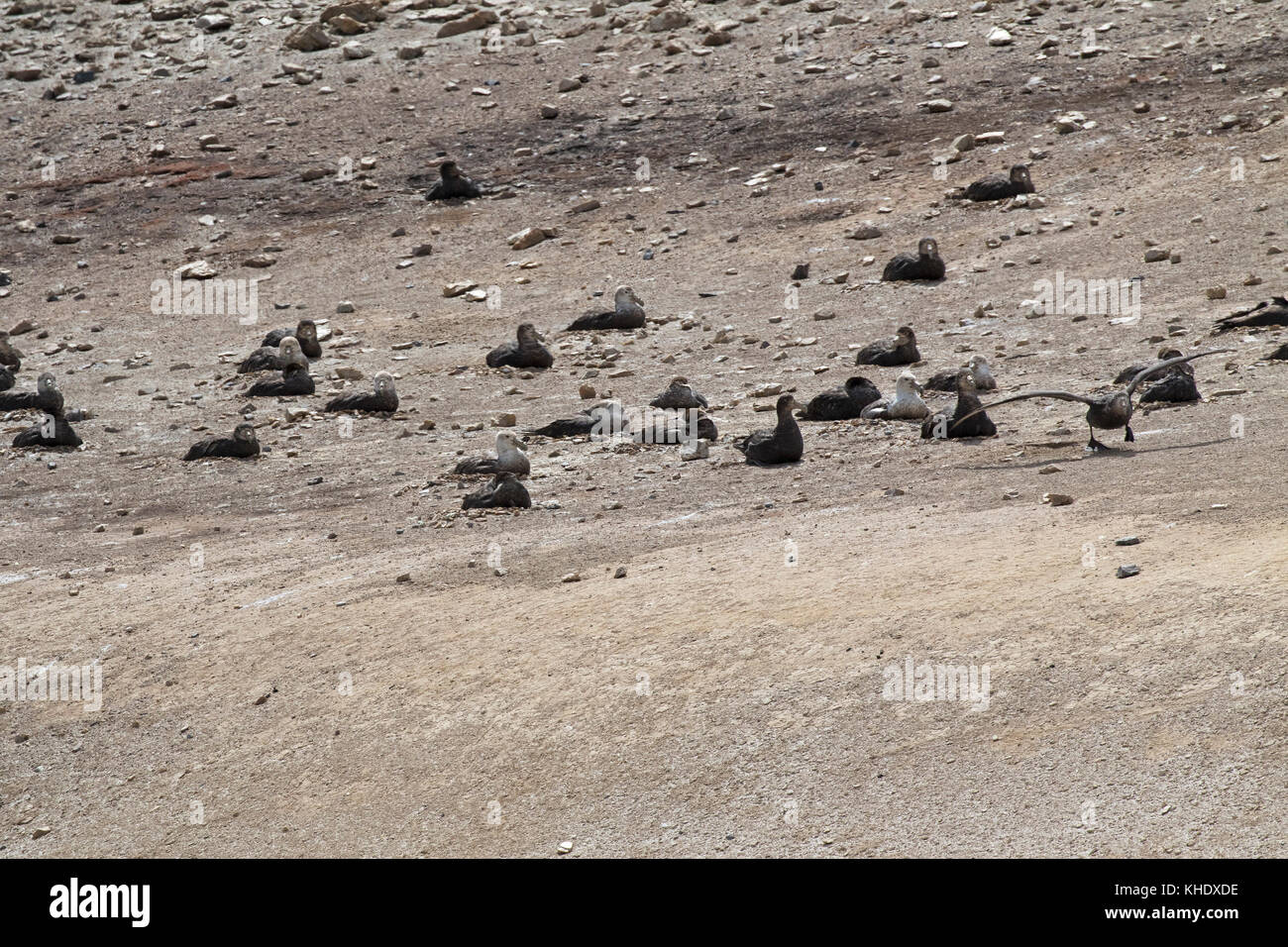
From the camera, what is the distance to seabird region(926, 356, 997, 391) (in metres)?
12.5

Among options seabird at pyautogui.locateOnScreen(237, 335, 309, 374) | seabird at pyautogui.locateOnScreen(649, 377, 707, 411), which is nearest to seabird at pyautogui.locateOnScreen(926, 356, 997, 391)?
seabird at pyautogui.locateOnScreen(649, 377, 707, 411)

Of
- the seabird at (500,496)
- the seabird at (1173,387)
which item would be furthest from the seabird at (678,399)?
the seabird at (1173,387)

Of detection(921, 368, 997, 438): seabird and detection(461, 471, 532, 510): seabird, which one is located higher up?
detection(921, 368, 997, 438): seabird

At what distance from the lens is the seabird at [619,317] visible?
16.4m

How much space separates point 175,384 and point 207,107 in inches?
435

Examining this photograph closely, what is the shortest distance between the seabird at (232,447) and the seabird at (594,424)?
2.42 metres

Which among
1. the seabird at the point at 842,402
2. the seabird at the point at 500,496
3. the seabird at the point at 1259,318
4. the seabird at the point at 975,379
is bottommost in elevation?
the seabird at the point at 500,496

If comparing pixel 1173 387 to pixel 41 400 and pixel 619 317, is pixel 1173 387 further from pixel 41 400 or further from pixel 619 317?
pixel 41 400

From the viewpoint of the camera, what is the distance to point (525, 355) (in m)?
15.2

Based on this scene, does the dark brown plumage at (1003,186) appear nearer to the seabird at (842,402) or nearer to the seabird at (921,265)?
the seabird at (921,265)

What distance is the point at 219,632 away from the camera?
25.7 ft

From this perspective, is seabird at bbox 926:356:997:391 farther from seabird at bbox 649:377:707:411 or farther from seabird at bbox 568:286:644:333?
seabird at bbox 568:286:644:333

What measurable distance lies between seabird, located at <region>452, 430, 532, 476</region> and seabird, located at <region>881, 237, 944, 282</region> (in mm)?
6955

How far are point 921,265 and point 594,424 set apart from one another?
19.6ft
